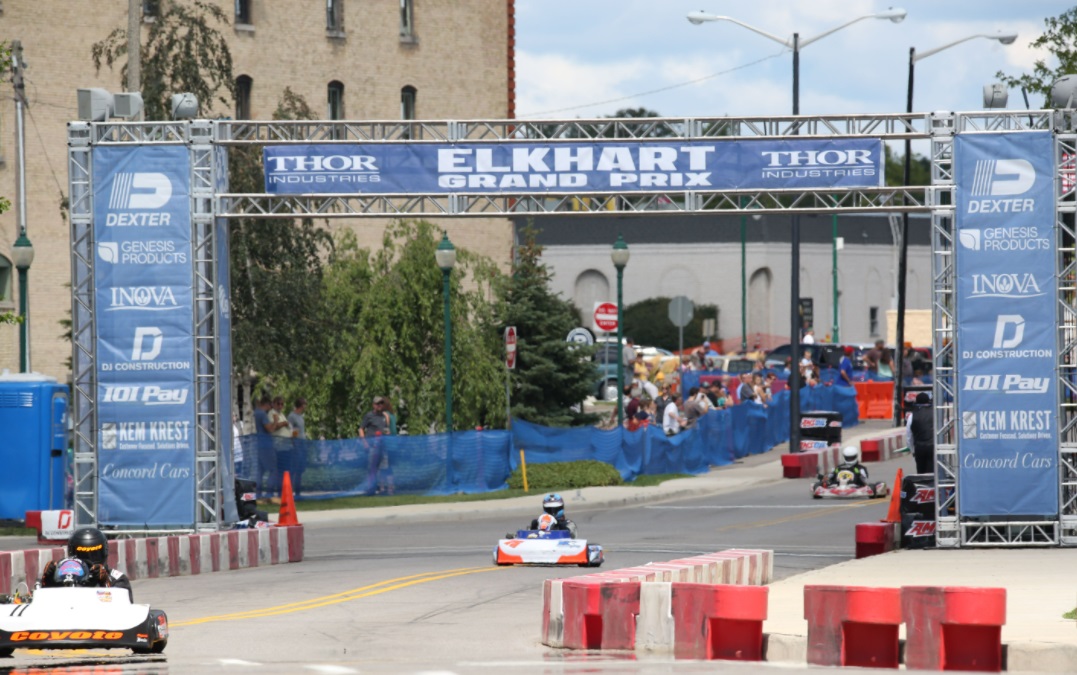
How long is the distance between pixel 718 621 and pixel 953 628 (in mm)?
1861

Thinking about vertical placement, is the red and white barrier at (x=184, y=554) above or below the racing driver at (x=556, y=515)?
below

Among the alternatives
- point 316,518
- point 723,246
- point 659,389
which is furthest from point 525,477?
point 723,246

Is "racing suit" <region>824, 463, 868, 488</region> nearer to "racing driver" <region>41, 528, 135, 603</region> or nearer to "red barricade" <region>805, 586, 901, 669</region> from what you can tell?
"red barricade" <region>805, 586, 901, 669</region>

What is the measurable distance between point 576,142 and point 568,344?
71.6ft

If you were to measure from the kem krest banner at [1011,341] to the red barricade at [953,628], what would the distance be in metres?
9.81

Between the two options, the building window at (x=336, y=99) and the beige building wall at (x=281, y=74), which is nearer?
the beige building wall at (x=281, y=74)

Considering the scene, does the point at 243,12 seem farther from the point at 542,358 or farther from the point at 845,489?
the point at 845,489

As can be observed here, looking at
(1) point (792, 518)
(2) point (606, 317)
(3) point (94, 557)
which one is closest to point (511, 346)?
(2) point (606, 317)

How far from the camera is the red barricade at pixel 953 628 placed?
12805 mm

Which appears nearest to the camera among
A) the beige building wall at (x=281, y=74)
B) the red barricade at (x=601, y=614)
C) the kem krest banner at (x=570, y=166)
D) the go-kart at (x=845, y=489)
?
the red barricade at (x=601, y=614)

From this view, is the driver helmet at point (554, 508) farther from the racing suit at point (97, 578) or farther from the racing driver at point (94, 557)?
the racing suit at point (97, 578)

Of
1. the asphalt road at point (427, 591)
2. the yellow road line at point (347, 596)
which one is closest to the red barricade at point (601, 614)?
the asphalt road at point (427, 591)

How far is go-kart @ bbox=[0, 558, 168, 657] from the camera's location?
1350cm

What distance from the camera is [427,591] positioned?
755 inches
